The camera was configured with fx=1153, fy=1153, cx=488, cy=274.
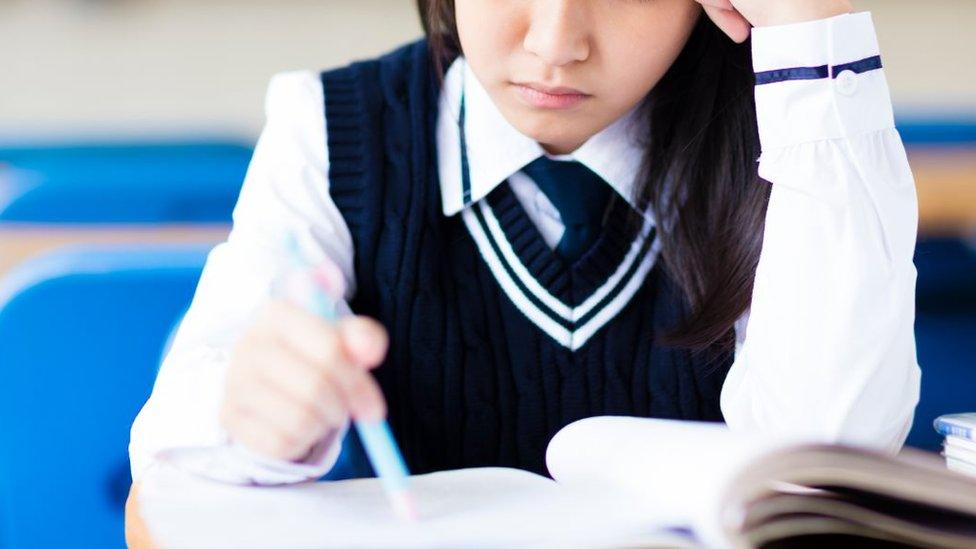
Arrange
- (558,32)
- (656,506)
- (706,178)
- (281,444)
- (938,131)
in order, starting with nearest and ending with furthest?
1. (656,506)
2. (281,444)
3. (558,32)
4. (706,178)
5. (938,131)

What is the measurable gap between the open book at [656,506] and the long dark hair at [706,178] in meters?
0.34

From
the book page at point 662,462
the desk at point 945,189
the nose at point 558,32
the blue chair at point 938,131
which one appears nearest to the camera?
the book page at point 662,462

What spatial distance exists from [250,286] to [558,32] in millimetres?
254

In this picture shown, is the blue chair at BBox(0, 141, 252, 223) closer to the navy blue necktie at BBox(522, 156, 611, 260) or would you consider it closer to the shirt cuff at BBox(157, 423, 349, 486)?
the navy blue necktie at BBox(522, 156, 611, 260)

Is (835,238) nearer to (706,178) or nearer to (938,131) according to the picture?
(706,178)

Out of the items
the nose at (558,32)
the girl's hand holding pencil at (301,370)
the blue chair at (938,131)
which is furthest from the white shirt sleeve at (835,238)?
the blue chair at (938,131)

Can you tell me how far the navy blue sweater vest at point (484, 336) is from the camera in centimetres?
91

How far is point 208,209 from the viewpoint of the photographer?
120 centimetres

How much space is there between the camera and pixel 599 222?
0.93 metres

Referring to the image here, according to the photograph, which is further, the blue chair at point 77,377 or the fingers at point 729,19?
the blue chair at point 77,377

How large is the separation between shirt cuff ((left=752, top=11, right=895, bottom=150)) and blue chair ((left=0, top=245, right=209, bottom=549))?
0.47 m

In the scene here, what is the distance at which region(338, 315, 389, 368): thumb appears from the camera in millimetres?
466

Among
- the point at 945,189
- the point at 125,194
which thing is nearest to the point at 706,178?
the point at 125,194

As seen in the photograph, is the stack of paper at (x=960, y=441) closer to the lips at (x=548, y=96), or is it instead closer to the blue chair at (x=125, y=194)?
the lips at (x=548, y=96)
